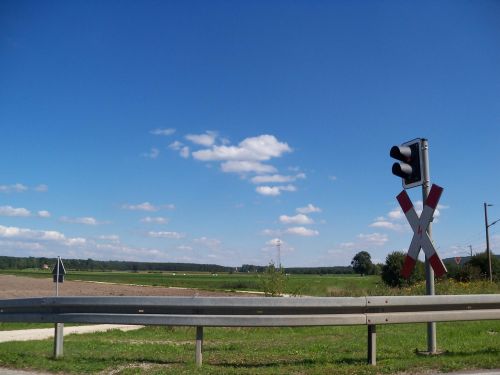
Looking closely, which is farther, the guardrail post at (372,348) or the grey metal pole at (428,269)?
the grey metal pole at (428,269)

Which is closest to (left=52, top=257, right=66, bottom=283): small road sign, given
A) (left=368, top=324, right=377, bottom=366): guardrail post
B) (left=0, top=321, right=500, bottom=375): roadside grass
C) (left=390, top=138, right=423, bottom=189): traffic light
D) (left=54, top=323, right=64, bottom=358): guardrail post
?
(left=0, top=321, right=500, bottom=375): roadside grass

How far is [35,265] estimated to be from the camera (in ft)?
524

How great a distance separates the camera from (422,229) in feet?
24.8

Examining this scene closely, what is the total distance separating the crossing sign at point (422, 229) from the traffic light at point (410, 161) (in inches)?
10.1

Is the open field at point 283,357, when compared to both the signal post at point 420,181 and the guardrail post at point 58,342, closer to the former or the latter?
the guardrail post at point 58,342

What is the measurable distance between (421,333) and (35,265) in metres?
165

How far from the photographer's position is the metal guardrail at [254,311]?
6695 millimetres

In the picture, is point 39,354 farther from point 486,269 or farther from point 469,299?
point 486,269

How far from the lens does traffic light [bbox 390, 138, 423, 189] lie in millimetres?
7855

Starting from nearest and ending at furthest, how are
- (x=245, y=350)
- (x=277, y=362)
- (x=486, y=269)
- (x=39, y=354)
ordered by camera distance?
(x=277, y=362), (x=39, y=354), (x=245, y=350), (x=486, y=269)

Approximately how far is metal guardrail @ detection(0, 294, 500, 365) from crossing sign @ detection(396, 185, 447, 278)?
0.53 meters

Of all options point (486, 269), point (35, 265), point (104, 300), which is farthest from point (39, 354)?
point (35, 265)

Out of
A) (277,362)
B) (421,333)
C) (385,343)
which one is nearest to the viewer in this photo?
(277,362)

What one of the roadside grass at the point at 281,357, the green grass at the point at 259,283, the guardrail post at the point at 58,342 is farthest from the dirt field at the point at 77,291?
the guardrail post at the point at 58,342
